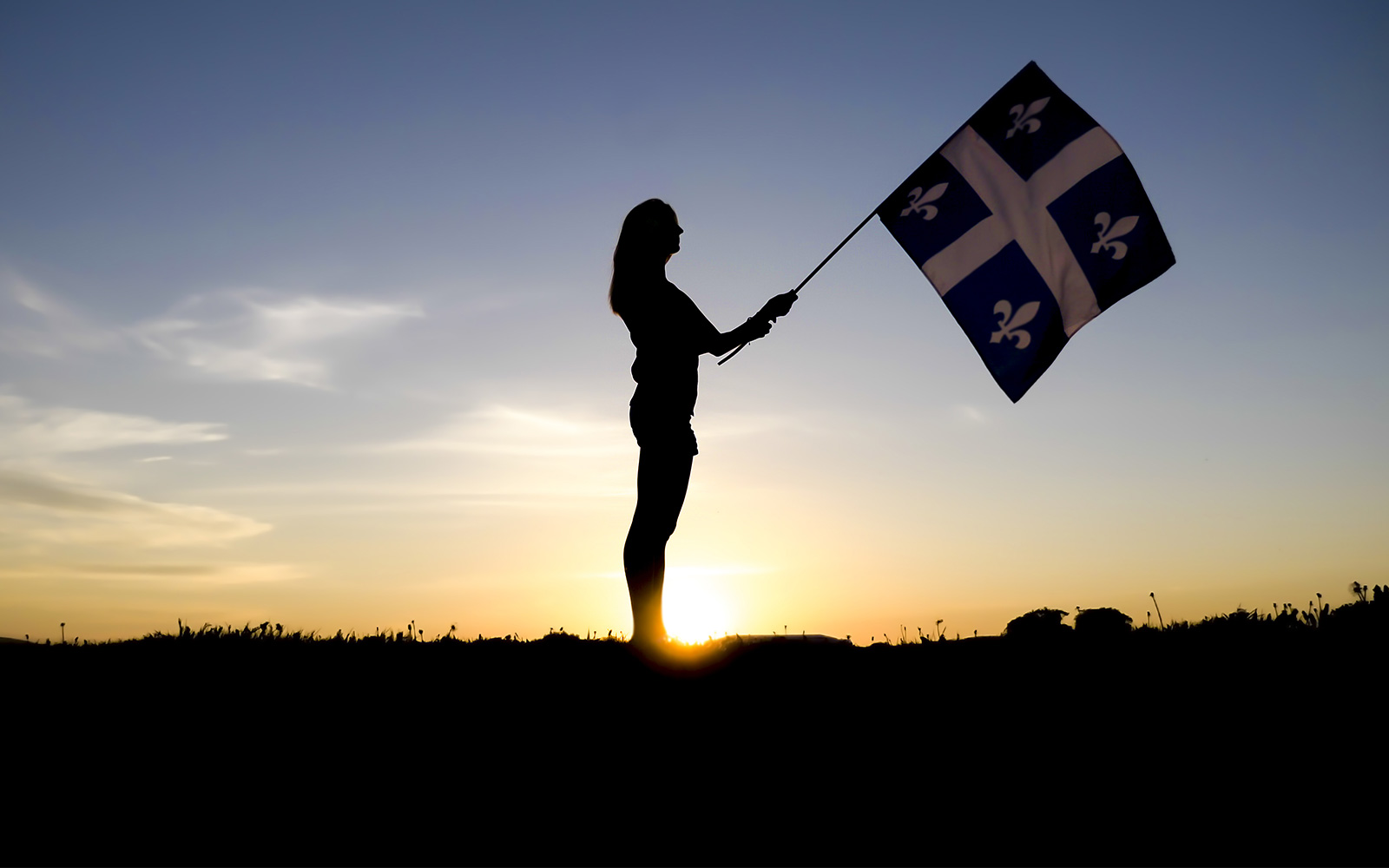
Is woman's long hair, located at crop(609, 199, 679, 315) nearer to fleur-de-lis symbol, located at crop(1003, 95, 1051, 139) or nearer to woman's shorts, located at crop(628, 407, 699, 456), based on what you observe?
woman's shorts, located at crop(628, 407, 699, 456)

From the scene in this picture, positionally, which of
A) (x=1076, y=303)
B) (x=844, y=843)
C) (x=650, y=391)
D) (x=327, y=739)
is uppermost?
(x=1076, y=303)

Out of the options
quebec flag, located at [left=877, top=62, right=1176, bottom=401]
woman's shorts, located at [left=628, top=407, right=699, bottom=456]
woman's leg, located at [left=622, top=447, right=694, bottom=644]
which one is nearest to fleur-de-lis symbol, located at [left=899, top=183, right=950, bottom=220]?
quebec flag, located at [left=877, top=62, right=1176, bottom=401]

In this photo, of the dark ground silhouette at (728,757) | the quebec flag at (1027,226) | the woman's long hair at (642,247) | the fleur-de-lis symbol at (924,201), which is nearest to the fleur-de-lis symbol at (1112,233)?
the quebec flag at (1027,226)

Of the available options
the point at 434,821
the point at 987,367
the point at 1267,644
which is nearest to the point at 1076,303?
the point at 987,367

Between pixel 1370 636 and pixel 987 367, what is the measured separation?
3.11 metres

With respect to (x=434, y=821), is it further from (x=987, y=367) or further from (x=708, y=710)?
(x=987, y=367)

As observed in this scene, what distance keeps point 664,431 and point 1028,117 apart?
3.97 m

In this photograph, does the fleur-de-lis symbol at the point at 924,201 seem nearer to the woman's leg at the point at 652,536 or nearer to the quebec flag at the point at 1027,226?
the quebec flag at the point at 1027,226

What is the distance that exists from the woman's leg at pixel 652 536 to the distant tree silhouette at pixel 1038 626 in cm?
251

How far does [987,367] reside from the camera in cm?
786

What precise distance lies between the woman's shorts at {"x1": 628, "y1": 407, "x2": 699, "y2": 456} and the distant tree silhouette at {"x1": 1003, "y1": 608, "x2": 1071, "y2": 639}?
2.67m

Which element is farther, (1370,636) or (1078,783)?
(1370,636)

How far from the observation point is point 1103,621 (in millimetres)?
7707

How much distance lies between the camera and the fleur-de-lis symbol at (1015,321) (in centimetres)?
782
